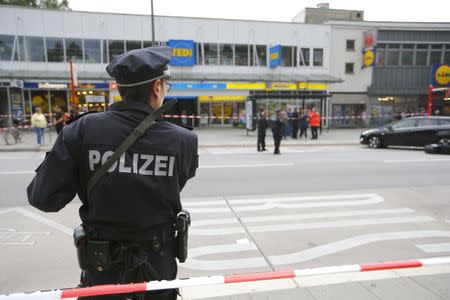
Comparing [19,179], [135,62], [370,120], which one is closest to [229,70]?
[370,120]

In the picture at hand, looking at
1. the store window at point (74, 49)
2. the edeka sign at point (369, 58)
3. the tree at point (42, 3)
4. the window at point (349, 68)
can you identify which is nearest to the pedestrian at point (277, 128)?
the store window at point (74, 49)

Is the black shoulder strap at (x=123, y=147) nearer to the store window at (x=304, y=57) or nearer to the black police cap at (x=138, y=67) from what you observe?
the black police cap at (x=138, y=67)

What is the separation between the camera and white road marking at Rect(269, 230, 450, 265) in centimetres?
411

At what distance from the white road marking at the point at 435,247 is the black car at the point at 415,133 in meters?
10.3

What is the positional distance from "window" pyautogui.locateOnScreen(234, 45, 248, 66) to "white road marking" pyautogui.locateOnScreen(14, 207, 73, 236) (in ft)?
74.6

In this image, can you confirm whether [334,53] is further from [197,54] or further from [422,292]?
[422,292]

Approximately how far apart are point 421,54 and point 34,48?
3073cm

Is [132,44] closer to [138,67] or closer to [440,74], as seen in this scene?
[138,67]

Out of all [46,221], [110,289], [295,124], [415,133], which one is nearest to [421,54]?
[295,124]

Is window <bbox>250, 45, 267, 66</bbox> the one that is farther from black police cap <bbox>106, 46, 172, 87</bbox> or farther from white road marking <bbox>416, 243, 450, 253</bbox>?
black police cap <bbox>106, 46, 172, 87</bbox>

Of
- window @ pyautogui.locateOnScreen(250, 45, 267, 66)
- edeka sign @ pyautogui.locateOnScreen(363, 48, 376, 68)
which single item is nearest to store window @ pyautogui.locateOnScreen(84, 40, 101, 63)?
window @ pyautogui.locateOnScreen(250, 45, 267, 66)

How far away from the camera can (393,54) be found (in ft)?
97.5

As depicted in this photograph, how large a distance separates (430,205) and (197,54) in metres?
22.0

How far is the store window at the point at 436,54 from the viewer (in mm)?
30353
